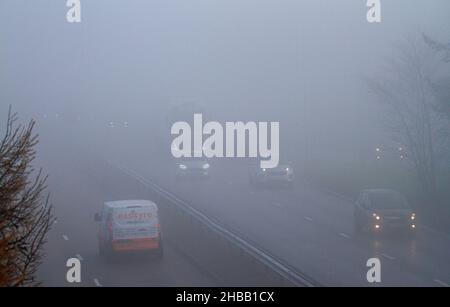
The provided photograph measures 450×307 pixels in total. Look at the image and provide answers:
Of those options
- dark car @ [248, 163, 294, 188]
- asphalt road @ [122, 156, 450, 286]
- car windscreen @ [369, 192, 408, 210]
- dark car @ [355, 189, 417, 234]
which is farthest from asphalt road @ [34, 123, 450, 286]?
car windscreen @ [369, 192, 408, 210]

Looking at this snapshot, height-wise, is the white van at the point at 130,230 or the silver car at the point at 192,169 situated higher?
the white van at the point at 130,230

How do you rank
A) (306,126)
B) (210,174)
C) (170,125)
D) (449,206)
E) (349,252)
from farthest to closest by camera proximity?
(306,126) < (170,125) < (210,174) < (449,206) < (349,252)

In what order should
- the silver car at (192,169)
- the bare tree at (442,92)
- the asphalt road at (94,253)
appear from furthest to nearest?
the silver car at (192,169) < the bare tree at (442,92) < the asphalt road at (94,253)

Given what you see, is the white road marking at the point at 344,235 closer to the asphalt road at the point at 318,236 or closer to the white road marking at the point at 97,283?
the asphalt road at the point at 318,236

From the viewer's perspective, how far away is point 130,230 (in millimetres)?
17156

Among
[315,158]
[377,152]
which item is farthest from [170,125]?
[377,152]

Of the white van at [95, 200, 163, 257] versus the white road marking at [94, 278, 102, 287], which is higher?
the white van at [95, 200, 163, 257]

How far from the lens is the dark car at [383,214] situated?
19805mm

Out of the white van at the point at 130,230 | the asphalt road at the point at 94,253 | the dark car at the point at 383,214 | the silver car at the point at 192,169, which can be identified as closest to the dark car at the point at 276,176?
the silver car at the point at 192,169

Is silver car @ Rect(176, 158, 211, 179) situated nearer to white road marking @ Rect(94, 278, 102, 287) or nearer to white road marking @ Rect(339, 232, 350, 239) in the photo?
white road marking @ Rect(339, 232, 350, 239)

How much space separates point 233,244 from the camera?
49.4 ft

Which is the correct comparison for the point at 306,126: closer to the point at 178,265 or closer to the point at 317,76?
the point at 317,76

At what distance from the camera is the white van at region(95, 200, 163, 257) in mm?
17000

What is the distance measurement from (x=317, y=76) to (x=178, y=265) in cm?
4738
